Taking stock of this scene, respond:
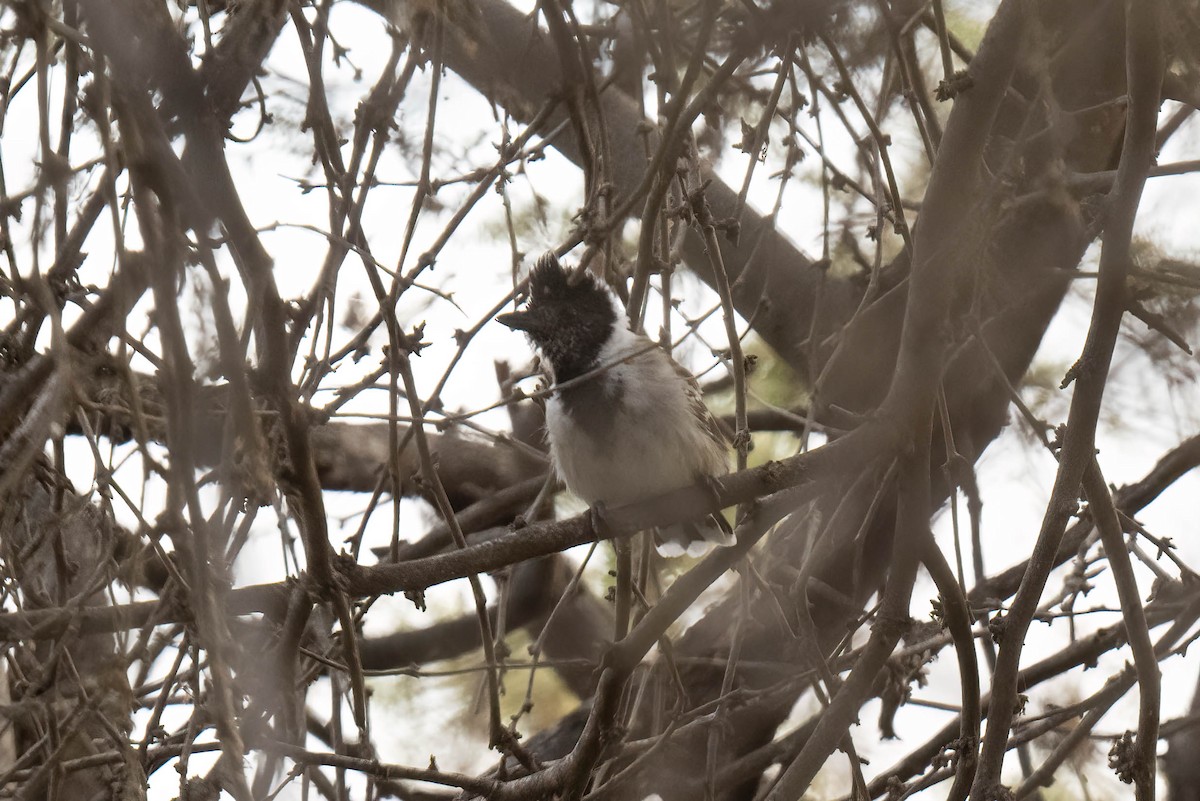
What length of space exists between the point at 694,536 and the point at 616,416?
2.20ft

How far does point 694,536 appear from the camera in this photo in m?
4.98

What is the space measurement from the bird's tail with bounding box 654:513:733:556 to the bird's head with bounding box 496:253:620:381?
0.71 metres

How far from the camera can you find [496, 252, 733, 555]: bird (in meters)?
4.62

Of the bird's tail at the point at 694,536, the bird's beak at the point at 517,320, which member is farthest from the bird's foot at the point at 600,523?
the bird's beak at the point at 517,320

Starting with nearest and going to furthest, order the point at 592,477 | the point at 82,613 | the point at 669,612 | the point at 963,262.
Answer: the point at 82,613 → the point at 963,262 → the point at 669,612 → the point at 592,477

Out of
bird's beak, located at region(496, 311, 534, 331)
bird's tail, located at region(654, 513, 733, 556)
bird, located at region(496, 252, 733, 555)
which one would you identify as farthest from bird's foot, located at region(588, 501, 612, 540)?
bird's beak, located at region(496, 311, 534, 331)

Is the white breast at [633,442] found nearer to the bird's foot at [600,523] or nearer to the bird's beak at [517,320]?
the bird's beak at [517,320]

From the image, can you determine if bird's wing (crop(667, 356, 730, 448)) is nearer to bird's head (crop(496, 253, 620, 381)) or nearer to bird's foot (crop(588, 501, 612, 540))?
bird's head (crop(496, 253, 620, 381))

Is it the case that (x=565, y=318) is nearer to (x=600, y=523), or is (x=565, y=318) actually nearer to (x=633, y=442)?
(x=633, y=442)

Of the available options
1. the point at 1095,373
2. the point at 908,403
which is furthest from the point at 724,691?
the point at 1095,373

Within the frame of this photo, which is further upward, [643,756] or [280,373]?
[280,373]

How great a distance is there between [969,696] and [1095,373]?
1.05 m

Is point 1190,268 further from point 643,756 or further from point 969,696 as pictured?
point 643,756

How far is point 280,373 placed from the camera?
2578 millimetres
